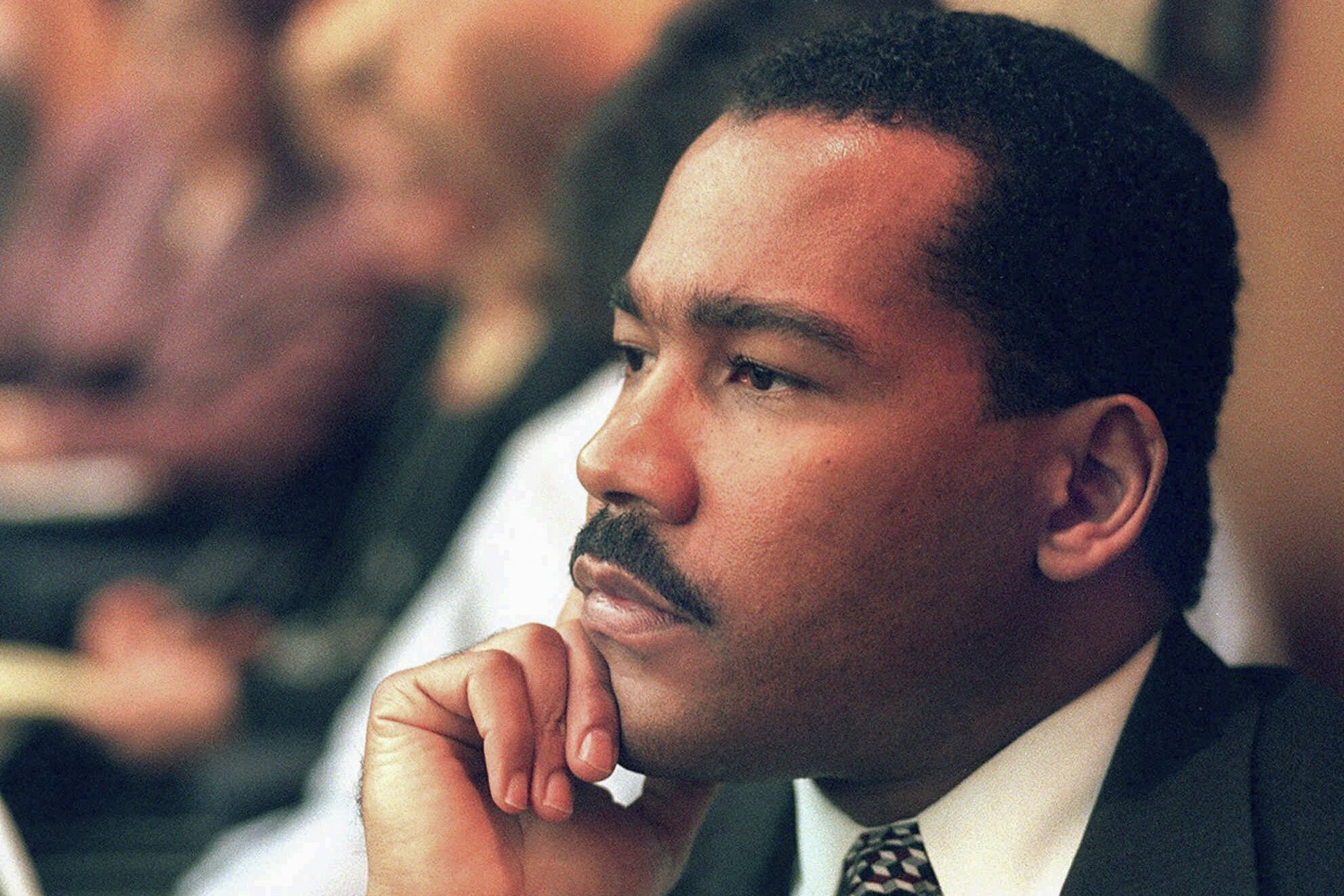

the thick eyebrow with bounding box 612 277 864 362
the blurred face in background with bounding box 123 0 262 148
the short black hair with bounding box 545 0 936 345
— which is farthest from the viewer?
the blurred face in background with bounding box 123 0 262 148

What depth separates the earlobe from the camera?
2.31 ft

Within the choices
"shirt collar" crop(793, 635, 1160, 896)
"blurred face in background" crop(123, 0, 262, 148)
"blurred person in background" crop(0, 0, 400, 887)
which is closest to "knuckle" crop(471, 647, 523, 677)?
"shirt collar" crop(793, 635, 1160, 896)

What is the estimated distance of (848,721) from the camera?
2.27ft

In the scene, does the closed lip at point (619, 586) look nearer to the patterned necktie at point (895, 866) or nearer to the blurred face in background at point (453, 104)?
the patterned necktie at point (895, 866)

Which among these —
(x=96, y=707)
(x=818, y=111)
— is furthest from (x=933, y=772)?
(x=96, y=707)

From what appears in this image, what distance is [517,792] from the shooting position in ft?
2.39

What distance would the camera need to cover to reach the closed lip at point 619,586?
0.68 metres

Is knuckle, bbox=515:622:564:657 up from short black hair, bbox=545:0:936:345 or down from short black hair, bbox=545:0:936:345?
down

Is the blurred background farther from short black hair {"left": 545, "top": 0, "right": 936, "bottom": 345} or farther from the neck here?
the neck

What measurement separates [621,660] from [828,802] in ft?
0.52

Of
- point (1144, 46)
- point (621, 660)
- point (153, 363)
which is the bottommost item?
point (621, 660)

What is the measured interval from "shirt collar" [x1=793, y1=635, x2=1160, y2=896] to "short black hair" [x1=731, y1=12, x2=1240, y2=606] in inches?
4.2

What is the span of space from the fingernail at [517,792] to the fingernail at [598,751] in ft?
0.14

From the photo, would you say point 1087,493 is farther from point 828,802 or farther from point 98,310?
point 98,310
